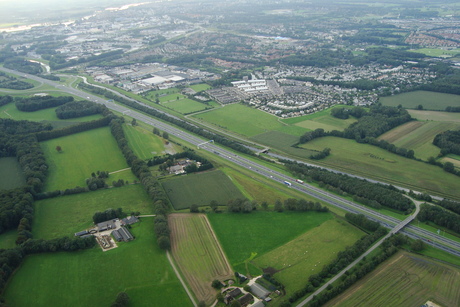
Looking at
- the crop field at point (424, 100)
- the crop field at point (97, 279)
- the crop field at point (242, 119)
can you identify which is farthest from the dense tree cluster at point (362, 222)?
the crop field at point (424, 100)

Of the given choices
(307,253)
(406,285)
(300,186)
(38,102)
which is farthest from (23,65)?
(406,285)

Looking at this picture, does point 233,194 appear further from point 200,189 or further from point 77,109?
point 77,109

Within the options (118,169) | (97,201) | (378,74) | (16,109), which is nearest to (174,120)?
(118,169)

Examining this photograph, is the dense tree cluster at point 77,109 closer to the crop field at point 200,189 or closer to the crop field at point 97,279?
the crop field at point 200,189

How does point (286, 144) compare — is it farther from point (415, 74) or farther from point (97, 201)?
point (415, 74)

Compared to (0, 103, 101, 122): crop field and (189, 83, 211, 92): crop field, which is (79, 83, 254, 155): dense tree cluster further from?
(189, 83, 211, 92): crop field

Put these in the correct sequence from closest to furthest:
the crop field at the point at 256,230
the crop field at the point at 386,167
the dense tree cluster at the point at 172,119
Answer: the crop field at the point at 256,230, the crop field at the point at 386,167, the dense tree cluster at the point at 172,119
